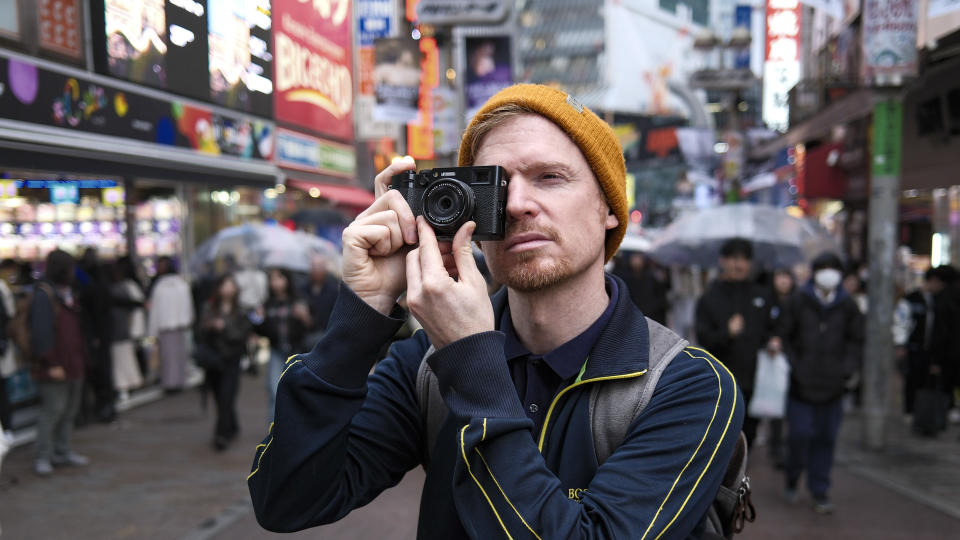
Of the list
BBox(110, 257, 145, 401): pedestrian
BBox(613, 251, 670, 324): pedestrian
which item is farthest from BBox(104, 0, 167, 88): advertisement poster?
BBox(613, 251, 670, 324): pedestrian

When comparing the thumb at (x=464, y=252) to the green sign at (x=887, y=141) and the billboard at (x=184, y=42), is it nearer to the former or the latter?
the billboard at (x=184, y=42)

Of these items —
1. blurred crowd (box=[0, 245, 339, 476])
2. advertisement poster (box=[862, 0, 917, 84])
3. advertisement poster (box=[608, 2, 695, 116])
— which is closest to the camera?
blurred crowd (box=[0, 245, 339, 476])

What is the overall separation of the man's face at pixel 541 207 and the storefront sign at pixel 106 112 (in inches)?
201

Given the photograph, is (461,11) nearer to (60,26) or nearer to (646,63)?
(60,26)

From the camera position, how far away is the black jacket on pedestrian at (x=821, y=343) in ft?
18.9

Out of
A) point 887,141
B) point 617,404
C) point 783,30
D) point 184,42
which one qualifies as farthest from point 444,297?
point 783,30

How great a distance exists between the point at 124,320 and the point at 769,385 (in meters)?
7.60

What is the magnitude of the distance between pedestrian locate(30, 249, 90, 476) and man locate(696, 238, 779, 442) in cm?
580

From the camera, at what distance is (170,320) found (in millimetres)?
9734

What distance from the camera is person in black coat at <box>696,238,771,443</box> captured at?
6.24 m

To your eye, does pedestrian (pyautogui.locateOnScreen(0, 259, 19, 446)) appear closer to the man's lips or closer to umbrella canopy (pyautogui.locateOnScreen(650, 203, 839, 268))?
the man's lips

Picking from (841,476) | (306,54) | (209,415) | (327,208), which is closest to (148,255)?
(209,415)

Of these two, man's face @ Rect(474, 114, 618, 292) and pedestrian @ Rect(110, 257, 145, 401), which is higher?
man's face @ Rect(474, 114, 618, 292)

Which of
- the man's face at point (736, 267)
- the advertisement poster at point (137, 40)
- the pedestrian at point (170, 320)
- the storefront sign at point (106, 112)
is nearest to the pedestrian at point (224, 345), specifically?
the storefront sign at point (106, 112)
